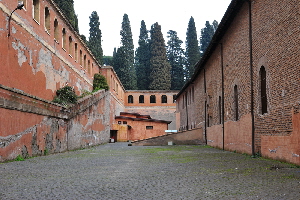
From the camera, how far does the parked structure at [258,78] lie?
27.8 ft

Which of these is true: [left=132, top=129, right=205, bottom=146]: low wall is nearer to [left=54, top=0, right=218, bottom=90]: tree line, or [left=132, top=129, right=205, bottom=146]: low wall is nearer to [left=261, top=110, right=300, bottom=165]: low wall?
[left=261, top=110, right=300, bottom=165]: low wall

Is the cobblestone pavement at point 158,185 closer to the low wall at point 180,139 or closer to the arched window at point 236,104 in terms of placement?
the arched window at point 236,104

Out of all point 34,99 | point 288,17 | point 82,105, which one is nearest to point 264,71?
point 288,17

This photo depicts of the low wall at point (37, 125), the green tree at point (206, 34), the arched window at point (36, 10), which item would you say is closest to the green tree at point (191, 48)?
the green tree at point (206, 34)

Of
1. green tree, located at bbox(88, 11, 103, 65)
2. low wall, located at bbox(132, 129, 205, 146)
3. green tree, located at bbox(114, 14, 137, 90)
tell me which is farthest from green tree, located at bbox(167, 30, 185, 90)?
low wall, located at bbox(132, 129, 205, 146)

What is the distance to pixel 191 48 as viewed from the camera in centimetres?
5988

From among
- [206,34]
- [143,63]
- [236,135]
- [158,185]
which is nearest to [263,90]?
[236,135]

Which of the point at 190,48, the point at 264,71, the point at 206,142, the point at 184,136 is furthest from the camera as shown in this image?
the point at 190,48

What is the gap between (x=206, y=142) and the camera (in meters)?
22.3

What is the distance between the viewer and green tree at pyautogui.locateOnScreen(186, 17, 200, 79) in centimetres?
5928

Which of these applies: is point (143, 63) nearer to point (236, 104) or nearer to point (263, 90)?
point (236, 104)

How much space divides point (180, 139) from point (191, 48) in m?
38.0

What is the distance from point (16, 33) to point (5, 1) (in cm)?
143

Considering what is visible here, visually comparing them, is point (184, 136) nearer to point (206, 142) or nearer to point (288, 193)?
point (206, 142)
